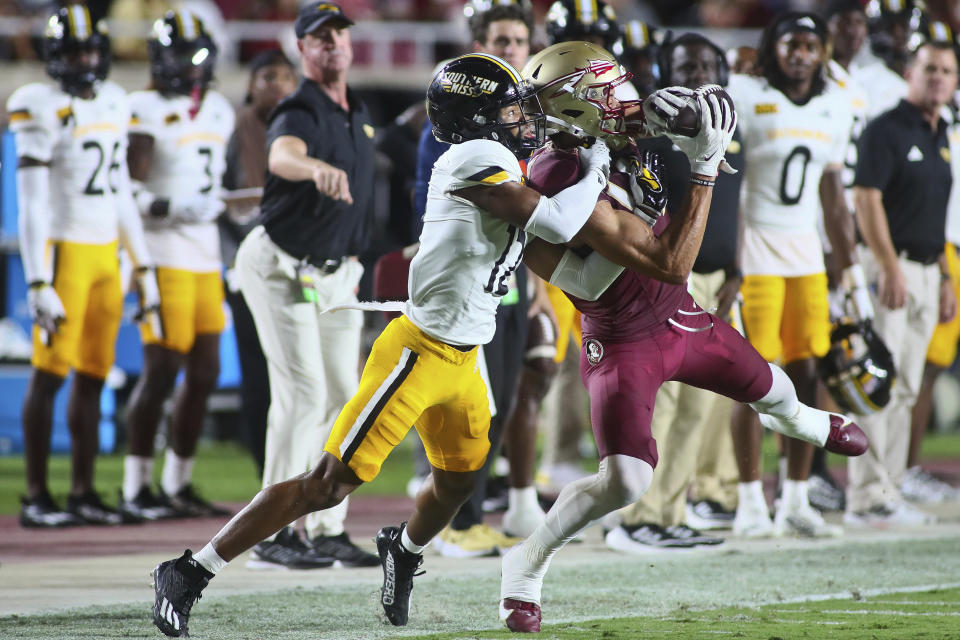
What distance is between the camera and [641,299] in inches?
178

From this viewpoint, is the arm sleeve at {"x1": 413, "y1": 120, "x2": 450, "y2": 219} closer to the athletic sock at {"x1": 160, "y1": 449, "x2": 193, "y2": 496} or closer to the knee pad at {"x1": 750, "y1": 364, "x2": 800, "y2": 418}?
the knee pad at {"x1": 750, "y1": 364, "x2": 800, "y2": 418}

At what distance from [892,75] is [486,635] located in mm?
5300

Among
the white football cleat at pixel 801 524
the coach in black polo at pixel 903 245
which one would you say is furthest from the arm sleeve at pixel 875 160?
the white football cleat at pixel 801 524

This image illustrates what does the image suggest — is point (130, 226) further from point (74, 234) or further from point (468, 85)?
point (468, 85)

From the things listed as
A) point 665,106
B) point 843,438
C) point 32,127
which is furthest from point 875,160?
point 32,127

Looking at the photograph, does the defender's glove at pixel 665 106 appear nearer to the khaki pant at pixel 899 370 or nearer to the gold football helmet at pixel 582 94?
the gold football helmet at pixel 582 94

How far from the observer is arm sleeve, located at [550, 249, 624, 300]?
14.3 feet

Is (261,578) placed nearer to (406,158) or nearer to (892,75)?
(406,158)

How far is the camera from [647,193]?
451 centimetres

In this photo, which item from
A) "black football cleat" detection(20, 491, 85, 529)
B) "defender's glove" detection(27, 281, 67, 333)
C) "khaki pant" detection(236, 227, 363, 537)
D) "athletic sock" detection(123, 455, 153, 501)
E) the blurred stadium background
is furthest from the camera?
the blurred stadium background

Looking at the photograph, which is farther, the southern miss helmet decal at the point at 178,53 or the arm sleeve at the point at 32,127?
the southern miss helmet decal at the point at 178,53

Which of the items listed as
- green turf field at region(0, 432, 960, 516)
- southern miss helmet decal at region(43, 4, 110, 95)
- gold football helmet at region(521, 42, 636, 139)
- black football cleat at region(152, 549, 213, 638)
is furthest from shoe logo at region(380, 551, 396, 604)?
southern miss helmet decal at region(43, 4, 110, 95)

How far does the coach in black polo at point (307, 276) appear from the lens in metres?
5.72

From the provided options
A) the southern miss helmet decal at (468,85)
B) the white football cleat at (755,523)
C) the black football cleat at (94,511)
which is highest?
the southern miss helmet decal at (468,85)
